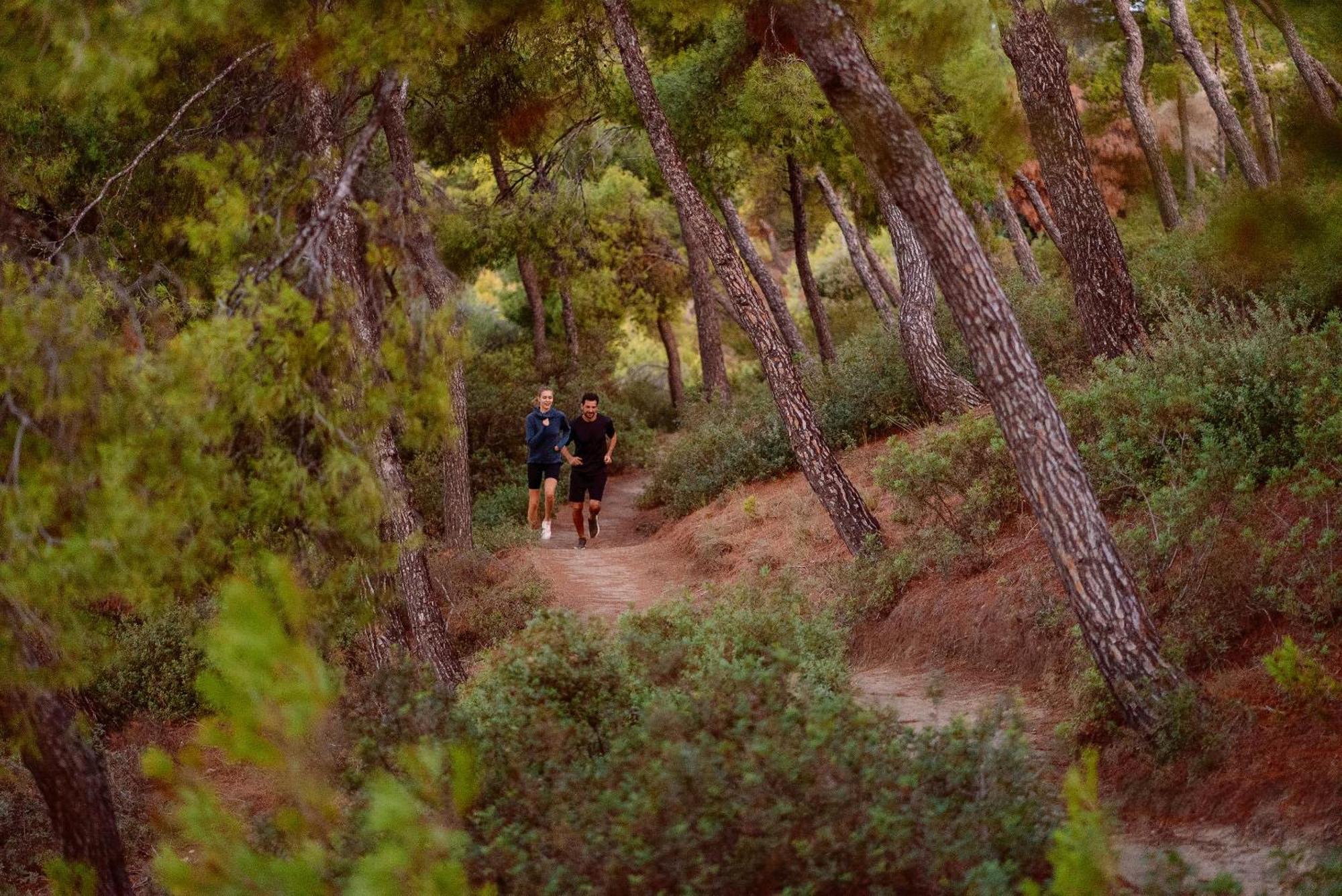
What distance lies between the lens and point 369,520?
224 inches

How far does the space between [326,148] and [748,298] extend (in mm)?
4184

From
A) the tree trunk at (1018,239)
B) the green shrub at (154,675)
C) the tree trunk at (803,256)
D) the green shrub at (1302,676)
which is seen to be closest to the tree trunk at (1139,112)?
the tree trunk at (1018,239)

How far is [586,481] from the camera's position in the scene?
16.3 m

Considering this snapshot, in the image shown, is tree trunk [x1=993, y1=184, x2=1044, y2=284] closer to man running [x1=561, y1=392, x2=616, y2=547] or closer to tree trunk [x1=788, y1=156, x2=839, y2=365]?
tree trunk [x1=788, y1=156, x2=839, y2=365]

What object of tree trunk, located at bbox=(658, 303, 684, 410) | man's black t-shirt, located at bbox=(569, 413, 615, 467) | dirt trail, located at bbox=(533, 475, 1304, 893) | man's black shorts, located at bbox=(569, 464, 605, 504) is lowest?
dirt trail, located at bbox=(533, 475, 1304, 893)

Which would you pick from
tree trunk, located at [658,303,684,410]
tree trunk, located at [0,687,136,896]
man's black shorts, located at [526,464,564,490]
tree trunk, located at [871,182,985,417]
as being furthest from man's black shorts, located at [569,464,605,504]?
tree trunk, located at [658,303,684,410]

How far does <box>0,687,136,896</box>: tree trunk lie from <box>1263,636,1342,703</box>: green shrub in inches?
226

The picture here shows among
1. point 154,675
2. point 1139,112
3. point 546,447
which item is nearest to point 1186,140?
point 1139,112

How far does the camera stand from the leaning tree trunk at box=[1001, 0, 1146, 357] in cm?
1168

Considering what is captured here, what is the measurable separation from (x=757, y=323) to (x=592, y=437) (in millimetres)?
4275

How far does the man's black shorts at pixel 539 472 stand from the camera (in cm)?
1623

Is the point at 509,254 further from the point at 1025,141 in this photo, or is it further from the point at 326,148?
the point at 326,148

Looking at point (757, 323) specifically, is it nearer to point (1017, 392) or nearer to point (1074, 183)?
point (1074, 183)

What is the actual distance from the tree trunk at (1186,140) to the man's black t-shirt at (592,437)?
18707mm
